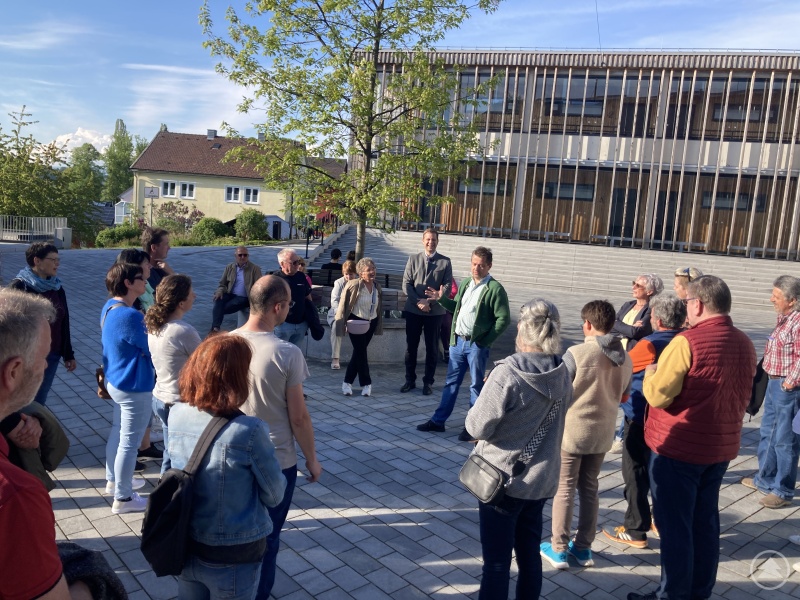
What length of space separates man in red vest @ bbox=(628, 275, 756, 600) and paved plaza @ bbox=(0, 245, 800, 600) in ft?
1.82

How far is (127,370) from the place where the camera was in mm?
4492

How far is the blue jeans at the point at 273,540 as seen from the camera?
3283 mm

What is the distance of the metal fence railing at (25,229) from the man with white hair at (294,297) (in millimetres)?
26454

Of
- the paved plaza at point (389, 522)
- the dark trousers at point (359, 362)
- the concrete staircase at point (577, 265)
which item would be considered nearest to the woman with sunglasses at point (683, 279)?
the paved plaza at point (389, 522)

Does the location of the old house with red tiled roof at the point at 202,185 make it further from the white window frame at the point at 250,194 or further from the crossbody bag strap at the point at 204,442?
the crossbody bag strap at the point at 204,442

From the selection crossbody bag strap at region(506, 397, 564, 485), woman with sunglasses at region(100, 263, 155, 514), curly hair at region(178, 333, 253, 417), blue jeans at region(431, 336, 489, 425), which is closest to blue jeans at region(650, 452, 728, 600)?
crossbody bag strap at region(506, 397, 564, 485)

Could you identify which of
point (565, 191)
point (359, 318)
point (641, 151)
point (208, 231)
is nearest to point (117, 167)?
point (208, 231)

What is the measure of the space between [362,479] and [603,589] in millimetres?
2195

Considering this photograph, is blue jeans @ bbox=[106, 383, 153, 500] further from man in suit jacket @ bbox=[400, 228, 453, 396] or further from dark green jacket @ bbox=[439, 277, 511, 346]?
man in suit jacket @ bbox=[400, 228, 453, 396]

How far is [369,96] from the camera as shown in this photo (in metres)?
10.1

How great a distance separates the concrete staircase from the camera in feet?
73.0

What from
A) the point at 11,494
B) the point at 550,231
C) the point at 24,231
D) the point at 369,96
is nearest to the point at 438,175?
the point at 369,96

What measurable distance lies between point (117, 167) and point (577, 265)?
74217 mm

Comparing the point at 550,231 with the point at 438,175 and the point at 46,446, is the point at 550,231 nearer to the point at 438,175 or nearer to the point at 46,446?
the point at 438,175
